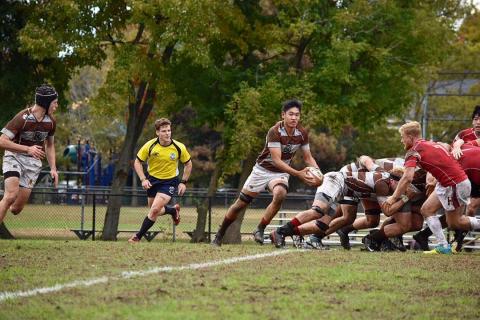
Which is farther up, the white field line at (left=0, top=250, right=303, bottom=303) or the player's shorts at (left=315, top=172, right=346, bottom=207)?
the player's shorts at (left=315, top=172, right=346, bottom=207)

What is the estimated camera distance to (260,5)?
31.4 metres

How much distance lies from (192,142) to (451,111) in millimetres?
14459

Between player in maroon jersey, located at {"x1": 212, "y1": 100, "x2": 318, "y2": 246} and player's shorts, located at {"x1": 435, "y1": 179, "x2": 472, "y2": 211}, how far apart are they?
5.85 feet

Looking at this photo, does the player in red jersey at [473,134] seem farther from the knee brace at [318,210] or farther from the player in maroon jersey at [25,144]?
the player in maroon jersey at [25,144]

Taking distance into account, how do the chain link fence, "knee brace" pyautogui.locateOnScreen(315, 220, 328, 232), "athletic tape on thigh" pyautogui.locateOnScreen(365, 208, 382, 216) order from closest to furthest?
1. "knee brace" pyautogui.locateOnScreen(315, 220, 328, 232)
2. "athletic tape on thigh" pyautogui.locateOnScreen(365, 208, 382, 216)
3. the chain link fence

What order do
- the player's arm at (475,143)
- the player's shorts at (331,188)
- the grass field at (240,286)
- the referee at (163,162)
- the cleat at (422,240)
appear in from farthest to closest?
the referee at (163,162)
the cleat at (422,240)
the player's arm at (475,143)
the player's shorts at (331,188)
the grass field at (240,286)

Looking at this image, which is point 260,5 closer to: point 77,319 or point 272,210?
point 272,210

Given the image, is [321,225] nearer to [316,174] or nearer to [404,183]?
[316,174]

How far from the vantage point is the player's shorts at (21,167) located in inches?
557

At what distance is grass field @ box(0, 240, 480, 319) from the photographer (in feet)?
26.6

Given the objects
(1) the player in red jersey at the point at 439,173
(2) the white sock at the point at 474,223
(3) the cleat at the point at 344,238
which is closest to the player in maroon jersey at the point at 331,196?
(1) the player in red jersey at the point at 439,173

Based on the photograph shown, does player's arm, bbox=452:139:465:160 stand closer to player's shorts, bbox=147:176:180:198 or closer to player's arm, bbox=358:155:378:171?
player's arm, bbox=358:155:378:171

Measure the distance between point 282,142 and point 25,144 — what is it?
366cm

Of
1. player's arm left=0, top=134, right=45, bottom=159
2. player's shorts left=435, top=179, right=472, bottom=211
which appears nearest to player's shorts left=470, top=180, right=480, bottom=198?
player's shorts left=435, top=179, right=472, bottom=211
